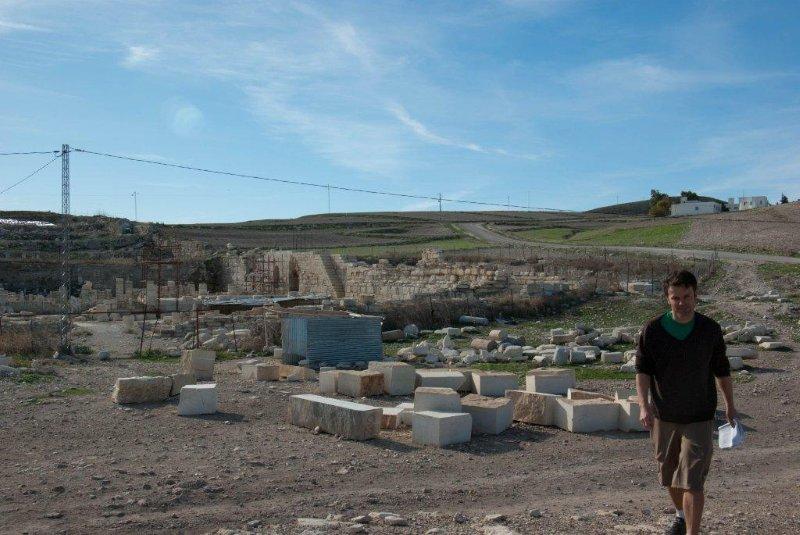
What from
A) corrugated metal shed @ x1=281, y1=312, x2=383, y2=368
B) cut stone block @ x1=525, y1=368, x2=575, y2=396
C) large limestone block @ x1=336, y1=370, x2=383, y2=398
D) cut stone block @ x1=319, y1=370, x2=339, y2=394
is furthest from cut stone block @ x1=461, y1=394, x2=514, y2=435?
corrugated metal shed @ x1=281, y1=312, x2=383, y2=368

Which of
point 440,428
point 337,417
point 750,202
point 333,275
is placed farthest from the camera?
point 750,202

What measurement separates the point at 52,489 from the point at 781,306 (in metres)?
17.8

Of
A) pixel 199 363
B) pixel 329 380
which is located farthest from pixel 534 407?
pixel 199 363

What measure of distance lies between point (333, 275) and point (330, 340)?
1879 cm

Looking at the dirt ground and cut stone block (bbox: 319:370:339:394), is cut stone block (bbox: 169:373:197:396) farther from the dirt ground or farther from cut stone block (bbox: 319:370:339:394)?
cut stone block (bbox: 319:370:339:394)

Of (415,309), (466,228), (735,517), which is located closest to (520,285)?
(415,309)

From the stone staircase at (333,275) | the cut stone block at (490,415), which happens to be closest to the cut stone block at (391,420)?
the cut stone block at (490,415)

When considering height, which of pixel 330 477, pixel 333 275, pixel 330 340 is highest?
pixel 333 275

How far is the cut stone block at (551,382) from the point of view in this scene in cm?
Result: 1050

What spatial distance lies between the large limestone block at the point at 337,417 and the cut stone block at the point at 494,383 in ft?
8.03

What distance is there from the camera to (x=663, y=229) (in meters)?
44.6

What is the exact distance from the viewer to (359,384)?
1067cm

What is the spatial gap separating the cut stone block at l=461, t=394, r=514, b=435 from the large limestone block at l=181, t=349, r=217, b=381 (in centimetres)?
531

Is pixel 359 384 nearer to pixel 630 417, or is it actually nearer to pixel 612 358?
pixel 630 417
